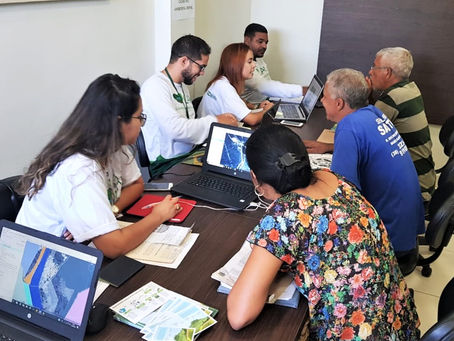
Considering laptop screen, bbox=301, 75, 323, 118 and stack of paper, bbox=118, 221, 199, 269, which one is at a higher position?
laptop screen, bbox=301, 75, 323, 118

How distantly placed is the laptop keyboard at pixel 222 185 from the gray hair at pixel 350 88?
64 centimetres

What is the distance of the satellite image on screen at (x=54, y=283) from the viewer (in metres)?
1.05

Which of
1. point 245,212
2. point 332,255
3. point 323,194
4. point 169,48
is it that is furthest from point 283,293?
point 169,48

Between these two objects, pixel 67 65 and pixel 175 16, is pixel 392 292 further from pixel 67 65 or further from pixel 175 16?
pixel 175 16

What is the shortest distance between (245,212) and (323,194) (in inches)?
21.3

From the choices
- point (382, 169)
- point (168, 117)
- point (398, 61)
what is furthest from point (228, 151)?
point (398, 61)

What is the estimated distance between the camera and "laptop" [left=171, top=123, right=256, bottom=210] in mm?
1834

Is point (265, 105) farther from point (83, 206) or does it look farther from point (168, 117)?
point (83, 206)

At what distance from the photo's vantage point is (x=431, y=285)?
2.62 meters

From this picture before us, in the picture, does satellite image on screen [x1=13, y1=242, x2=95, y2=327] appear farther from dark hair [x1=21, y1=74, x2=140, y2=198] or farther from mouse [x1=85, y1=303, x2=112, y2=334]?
dark hair [x1=21, y1=74, x2=140, y2=198]

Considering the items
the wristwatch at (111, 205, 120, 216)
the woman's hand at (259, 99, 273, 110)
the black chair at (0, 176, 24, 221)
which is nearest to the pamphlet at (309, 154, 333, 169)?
the woman's hand at (259, 99, 273, 110)

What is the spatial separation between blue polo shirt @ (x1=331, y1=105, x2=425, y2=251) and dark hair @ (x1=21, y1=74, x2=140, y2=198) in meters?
0.95

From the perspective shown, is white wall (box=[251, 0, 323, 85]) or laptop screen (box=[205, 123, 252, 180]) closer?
laptop screen (box=[205, 123, 252, 180])

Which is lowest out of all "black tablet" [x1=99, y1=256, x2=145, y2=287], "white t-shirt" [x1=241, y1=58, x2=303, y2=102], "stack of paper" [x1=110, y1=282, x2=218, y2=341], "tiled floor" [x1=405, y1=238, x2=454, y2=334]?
"tiled floor" [x1=405, y1=238, x2=454, y2=334]
